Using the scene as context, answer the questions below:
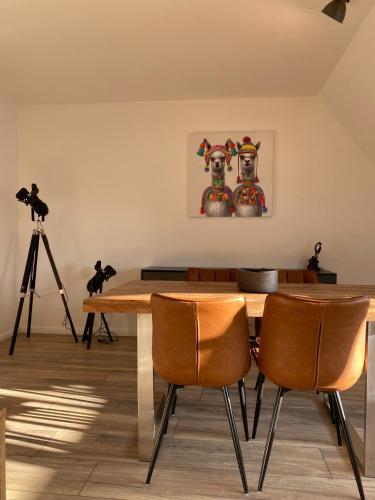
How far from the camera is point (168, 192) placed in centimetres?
402

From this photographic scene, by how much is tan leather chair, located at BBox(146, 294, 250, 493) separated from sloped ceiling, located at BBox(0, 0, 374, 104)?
6.62 ft

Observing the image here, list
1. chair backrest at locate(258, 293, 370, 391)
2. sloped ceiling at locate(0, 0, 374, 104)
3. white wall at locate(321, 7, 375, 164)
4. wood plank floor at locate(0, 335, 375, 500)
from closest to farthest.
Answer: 1. chair backrest at locate(258, 293, 370, 391)
2. wood plank floor at locate(0, 335, 375, 500)
3. sloped ceiling at locate(0, 0, 374, 104)
4. white wall at locate(321, 7, 375, 164)

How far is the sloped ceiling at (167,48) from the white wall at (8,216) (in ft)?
1.01

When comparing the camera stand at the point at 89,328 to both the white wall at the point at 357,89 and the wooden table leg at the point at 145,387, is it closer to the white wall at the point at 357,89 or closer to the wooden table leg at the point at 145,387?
the wooden table leg at the point at 145,387

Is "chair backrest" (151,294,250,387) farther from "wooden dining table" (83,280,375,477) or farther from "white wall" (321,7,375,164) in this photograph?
"white wall" (321,7,375,164)

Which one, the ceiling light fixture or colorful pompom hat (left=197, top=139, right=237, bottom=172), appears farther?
colorful pompom hat (left=197, top=139, right=237, bottom=172)

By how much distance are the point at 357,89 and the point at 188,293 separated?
254cm

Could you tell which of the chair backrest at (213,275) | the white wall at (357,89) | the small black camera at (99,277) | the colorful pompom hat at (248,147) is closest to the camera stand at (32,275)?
the small black camera at (99,277)

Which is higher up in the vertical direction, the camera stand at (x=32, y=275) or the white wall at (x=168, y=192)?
the white wall at (x=168, y=192)

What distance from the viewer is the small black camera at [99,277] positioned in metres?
3.70

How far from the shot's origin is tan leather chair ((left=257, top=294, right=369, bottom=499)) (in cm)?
146

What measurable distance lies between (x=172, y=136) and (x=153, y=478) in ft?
10.9

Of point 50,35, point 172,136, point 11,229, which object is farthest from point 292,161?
point 11,229

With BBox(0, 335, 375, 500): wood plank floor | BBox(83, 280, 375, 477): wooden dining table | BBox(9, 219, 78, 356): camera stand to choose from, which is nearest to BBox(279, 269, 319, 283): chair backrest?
BBox(83, 280, 375, 477): wooden dining table
